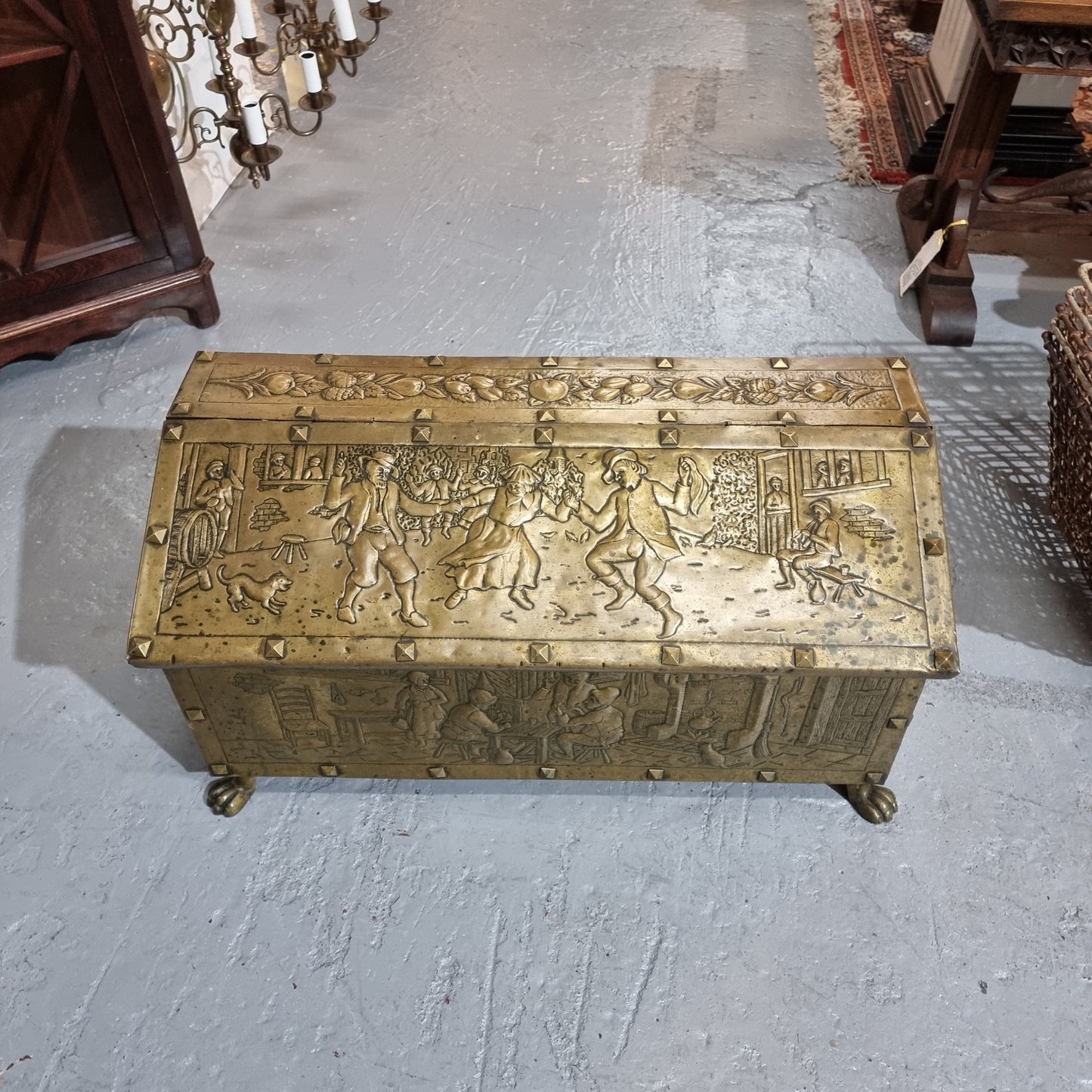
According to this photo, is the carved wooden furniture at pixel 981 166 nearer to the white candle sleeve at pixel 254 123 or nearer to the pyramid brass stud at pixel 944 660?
the pyramid brass stud at pixel 944 660

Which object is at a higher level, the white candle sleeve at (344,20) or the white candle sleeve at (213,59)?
the white candle sleeve at (344,20)

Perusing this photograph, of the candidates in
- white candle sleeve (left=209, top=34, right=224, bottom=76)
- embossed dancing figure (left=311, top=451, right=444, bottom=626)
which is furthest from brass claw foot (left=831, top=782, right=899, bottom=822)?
white candle sleeve (left=209, top=34, right=224, bottom=76)

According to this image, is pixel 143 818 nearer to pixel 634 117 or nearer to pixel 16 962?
pixel 16 962

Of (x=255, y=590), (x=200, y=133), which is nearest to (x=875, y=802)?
(x=255, y=590)

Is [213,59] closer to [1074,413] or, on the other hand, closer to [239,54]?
[239,54]

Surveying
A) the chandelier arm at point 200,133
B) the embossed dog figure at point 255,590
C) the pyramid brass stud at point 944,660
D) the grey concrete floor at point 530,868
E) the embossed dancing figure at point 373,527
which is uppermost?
the embossed dancing figure at point 373,527

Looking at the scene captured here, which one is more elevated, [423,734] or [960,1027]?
[423,734]

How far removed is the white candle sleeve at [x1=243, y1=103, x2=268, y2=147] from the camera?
2.95m

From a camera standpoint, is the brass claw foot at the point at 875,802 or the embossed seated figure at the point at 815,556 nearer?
the embossed seated figure at the point at 815,556

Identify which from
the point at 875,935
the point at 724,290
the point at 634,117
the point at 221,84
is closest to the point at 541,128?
the point at 634,117

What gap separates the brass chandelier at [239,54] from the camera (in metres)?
2.83

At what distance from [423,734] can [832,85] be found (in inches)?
139

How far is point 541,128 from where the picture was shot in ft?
14.0

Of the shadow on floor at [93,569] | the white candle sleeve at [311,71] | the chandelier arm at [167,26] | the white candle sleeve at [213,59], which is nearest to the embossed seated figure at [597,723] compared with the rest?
the shadow on floor at [93,569]
